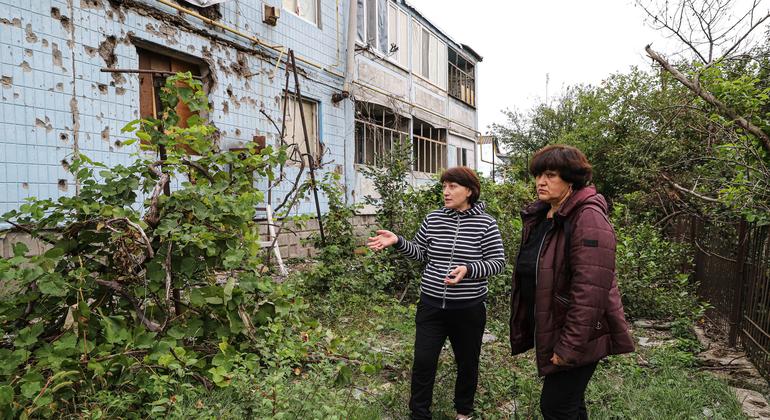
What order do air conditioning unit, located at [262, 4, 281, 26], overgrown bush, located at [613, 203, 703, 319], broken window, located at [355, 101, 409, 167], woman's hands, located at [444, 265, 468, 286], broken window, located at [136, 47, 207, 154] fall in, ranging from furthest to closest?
broken window, located at [355, 101, 409, 167] → air conditioning unit, located at [262, 4, 281, 26] → broken window, located at [136, 47, 207, 154] → overgrown bush, located at [613, 203, 703, 319] → woman's hands, located at [444, 265, 468, 286]

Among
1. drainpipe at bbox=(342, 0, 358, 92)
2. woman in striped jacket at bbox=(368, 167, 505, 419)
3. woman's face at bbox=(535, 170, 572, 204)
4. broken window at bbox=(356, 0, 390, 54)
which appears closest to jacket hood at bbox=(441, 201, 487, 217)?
woman in striped jacket at bbox=(368, 167, 505, 419)

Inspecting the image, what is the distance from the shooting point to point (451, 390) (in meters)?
3.65

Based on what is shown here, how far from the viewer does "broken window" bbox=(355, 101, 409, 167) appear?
39.9 ft

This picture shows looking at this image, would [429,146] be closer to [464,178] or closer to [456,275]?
[464,178]

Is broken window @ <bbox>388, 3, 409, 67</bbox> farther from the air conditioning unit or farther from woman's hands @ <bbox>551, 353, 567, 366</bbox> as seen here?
woman's hands @ <bbox>551, 353, 567, 366</bbox>

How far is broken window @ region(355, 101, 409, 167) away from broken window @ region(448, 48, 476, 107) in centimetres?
464

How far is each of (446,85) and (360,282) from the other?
1252 cm

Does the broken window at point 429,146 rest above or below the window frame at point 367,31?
below

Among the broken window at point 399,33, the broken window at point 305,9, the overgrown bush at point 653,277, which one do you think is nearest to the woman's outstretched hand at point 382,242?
the overgrown bush at point 653,277

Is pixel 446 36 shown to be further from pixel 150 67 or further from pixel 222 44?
pixel 150 67

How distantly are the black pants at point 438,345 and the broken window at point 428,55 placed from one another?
12413 mm

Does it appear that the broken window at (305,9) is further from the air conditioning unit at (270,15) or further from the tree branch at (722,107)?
the tree branch at (722,107)

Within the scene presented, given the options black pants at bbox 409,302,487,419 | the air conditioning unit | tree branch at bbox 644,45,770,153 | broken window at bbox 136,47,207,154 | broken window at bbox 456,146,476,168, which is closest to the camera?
black pants at bbox 409,302,487,419

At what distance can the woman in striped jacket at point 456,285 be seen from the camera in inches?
120
